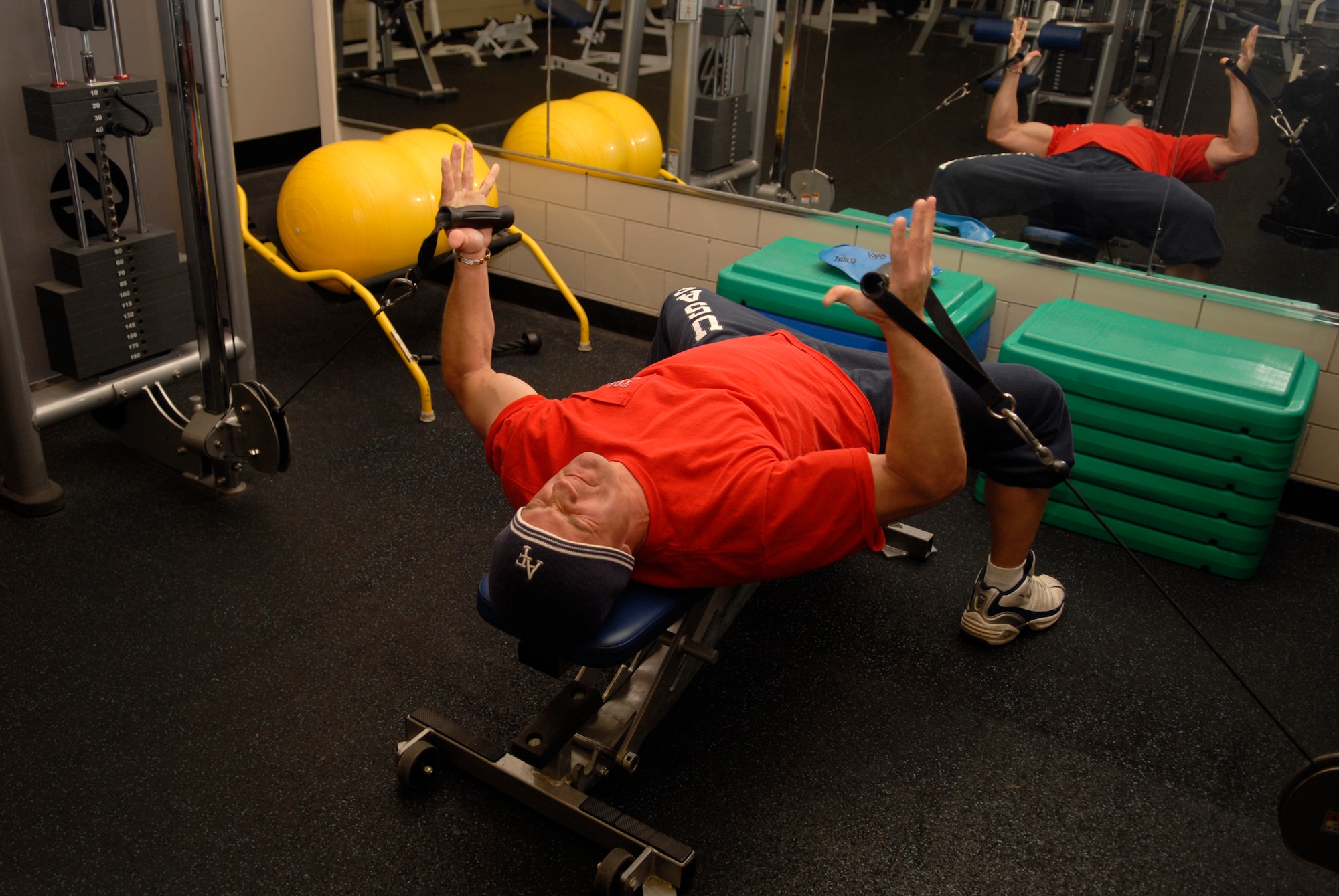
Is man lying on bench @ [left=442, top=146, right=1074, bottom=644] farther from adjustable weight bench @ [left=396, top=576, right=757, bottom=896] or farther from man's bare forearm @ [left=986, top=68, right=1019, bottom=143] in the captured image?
man's bare forearm @ [left=986, top=68, right=1019, bottom=143]

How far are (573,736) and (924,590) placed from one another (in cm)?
103

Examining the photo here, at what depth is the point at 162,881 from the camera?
5.17ft

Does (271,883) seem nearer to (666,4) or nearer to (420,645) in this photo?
(420,645)

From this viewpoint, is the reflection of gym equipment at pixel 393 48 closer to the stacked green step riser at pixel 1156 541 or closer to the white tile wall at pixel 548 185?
the white tile wall at pixel 548 185

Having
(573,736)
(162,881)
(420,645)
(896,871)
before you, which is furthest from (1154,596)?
(162,881)

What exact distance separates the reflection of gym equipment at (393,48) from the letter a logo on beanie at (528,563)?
2757 millimetres

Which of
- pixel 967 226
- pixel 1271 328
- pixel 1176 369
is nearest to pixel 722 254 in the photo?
pixel 967 226

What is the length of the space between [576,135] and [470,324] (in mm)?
1907

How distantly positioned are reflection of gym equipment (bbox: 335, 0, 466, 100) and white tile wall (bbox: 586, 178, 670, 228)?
65cm

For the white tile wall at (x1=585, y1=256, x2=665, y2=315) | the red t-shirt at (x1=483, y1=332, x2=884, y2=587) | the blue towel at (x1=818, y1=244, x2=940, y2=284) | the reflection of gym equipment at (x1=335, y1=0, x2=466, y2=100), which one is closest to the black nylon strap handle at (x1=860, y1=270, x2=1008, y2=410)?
the red t-shirt at (x1=483, y1=332, x2=884, y2=587)

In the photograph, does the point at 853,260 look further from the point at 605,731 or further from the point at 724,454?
the point at 605,731

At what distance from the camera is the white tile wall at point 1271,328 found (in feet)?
8.46

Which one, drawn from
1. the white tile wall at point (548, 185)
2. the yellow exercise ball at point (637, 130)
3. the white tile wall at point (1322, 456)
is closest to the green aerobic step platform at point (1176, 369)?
the white tile wall at point (1322, 456)

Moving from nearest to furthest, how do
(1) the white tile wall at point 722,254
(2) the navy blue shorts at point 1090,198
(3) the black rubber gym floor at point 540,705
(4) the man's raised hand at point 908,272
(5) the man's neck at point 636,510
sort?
(4) the man's raised hand at point 908,272 → (5) the man's neck at point 636,510 → (3) the black rubber gym floor at point 540,705 → (2) the navy blue shorts at point 1090,198 → (1) the white tile wall at point 722,254
